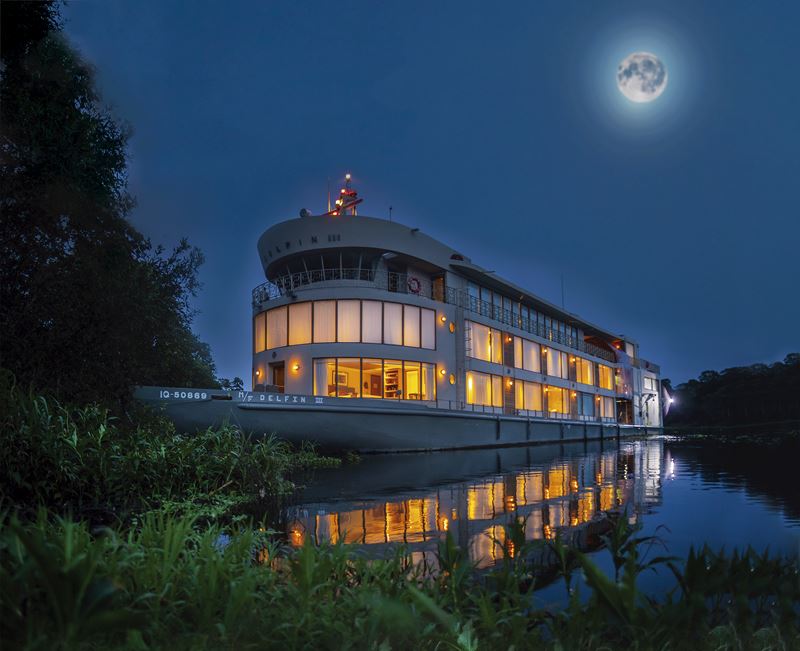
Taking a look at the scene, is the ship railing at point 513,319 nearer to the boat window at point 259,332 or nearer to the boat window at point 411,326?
the boat window at point 411,326

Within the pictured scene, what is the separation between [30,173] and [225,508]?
7.42 meters

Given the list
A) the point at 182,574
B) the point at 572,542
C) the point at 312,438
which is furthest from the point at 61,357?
the point at 312,438

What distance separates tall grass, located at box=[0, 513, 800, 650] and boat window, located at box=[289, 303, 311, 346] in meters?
23.0

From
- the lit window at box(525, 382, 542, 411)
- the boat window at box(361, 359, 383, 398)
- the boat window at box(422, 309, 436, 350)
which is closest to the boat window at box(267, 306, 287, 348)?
the boat window at box(361, 359, 383, 398)

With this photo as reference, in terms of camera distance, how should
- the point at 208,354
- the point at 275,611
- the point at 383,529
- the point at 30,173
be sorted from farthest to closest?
the point at 208,354
the point at 30,173
the point at 383,529
the point at 275,611

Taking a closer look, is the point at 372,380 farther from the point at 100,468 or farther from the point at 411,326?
the point at 100,468

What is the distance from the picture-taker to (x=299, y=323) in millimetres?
27234

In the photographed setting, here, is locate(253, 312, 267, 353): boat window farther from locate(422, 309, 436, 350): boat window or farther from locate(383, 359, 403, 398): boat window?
locate(422, 309, 436, 350): boat window

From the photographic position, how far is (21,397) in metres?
8.62

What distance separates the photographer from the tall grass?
8.39 ft

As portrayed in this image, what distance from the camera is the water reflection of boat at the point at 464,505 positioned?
705cm

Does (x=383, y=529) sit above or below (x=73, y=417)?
below

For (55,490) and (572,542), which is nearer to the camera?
(572,542)

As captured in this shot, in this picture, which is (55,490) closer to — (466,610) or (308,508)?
(308,508)
